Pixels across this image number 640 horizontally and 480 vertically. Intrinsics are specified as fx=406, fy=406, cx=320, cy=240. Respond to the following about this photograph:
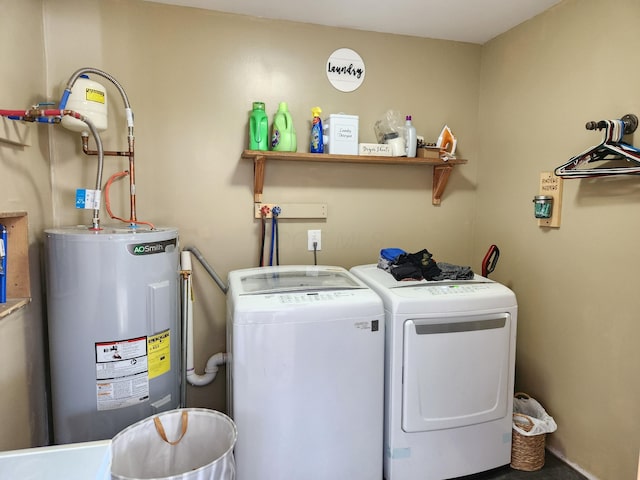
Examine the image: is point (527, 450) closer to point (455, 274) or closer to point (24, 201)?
point (455, 274)

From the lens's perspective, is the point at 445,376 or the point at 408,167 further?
the point at 408,167

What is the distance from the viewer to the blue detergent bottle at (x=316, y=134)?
88.0 inches

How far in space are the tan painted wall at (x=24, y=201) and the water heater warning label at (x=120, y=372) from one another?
303 millimetres

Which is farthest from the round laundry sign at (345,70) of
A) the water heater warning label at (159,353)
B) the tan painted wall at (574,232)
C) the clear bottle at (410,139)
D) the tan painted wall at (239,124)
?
the water heater warning label at (159,353)

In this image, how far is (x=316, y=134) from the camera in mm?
2232

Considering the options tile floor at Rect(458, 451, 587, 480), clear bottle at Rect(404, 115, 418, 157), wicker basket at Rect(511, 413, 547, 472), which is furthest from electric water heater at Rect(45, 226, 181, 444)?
wicker basket at Rect(511, 413, 547, 472)

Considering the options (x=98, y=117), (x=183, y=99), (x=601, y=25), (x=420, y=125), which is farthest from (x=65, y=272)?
(x=601, y=25)

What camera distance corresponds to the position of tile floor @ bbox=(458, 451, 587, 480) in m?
1.90

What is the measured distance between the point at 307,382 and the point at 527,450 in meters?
1.16

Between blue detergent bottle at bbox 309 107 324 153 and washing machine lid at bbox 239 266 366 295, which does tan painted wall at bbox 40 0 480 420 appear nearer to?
blue detergent bottle at bbox 309 107 324 153

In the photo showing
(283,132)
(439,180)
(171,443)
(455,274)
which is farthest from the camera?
(439,180)

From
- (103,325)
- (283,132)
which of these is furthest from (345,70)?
(103,325)

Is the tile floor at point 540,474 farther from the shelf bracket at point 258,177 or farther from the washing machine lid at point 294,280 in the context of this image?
the shelf bracket at point 258,177

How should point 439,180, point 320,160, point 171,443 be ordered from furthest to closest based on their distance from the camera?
point 439,180, point 320,160, point 171,443
